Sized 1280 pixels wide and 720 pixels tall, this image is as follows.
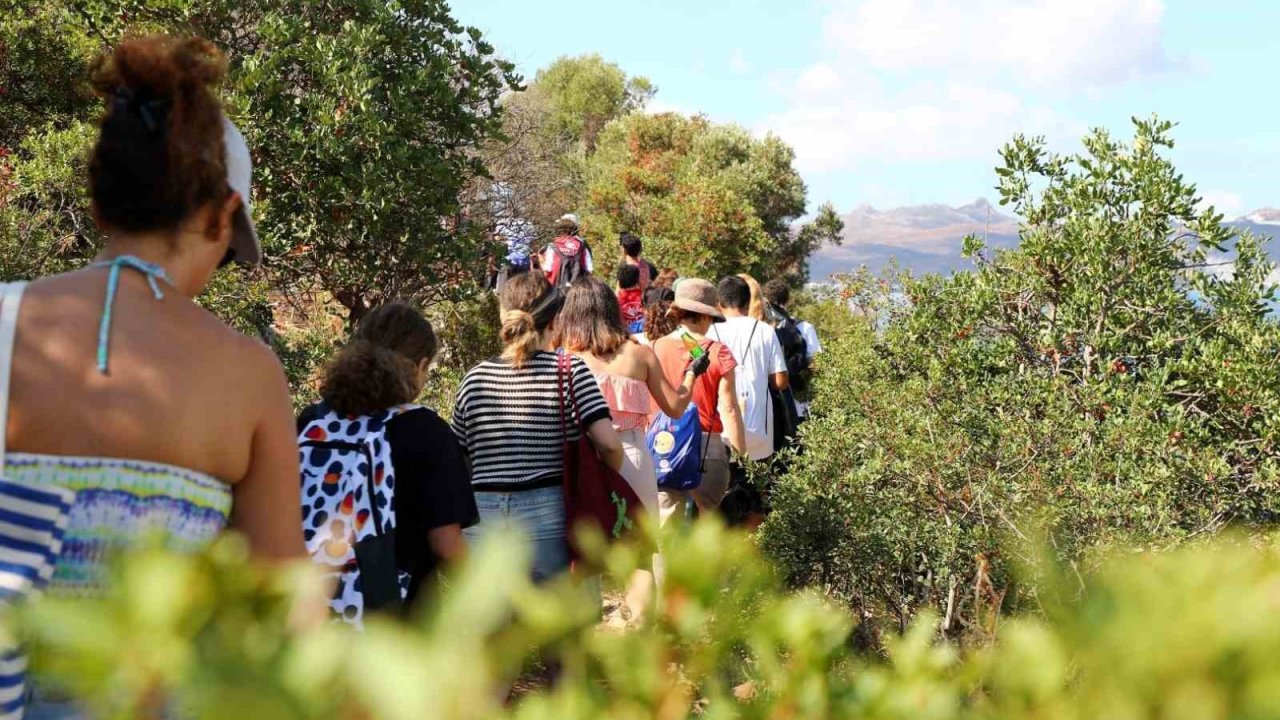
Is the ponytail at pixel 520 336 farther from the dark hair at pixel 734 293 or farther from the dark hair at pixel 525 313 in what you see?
the dark hair at pixel 734 293

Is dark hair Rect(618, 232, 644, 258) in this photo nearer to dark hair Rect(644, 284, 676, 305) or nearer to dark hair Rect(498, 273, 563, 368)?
dark hair Rect(644, 284, 676, 305)

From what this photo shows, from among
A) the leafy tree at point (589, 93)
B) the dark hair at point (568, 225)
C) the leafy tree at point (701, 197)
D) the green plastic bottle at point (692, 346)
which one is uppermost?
the leafy tree at point (589, 93)

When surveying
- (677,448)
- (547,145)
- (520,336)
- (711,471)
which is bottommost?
(711,471)

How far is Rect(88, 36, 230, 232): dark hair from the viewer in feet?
6.12

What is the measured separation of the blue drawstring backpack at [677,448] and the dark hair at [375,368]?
254 centimetres

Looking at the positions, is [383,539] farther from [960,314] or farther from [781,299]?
[781,299]

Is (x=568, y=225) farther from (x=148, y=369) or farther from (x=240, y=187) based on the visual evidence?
(x=148, y=369)

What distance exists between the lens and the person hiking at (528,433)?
183 inches

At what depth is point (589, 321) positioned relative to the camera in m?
5.44

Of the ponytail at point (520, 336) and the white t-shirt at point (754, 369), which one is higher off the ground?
the ponytail at point (520, 336)

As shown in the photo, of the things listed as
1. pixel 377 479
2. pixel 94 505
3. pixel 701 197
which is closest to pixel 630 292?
pixel 377 479

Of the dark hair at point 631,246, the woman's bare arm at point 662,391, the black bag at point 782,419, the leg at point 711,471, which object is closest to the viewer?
the woman's bare arm at point 662,391

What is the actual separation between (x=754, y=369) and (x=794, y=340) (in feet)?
6.29

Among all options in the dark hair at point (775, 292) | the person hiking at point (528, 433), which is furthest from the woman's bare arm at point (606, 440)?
the dark hair at point (775, 292)
